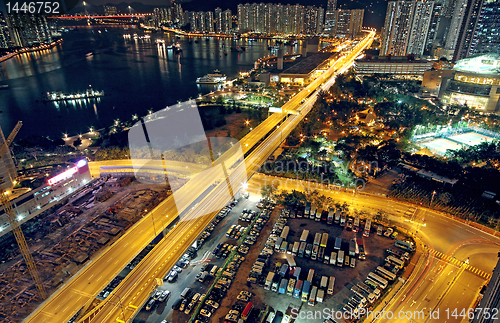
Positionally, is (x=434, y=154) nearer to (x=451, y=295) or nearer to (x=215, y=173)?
(x=451, y=295)

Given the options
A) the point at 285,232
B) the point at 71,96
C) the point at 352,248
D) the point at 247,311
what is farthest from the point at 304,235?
the point at 71,96

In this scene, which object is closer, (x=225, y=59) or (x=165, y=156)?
(x=165, y=156)

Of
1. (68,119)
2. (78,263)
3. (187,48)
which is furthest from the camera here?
(187,48)

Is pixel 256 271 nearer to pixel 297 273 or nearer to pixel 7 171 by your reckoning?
pixel 297 273

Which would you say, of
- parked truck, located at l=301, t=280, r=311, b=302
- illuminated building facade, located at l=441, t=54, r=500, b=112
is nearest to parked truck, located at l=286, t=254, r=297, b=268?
parked truck, located at l=301, t=280, r=311, b=302

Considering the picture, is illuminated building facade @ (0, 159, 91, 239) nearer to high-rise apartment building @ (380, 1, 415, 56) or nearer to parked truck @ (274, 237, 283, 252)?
parked truck @ (274, 237, 283, 252)

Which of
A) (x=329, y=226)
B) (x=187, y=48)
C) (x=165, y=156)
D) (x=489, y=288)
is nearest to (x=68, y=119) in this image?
(x=165, y=156)
